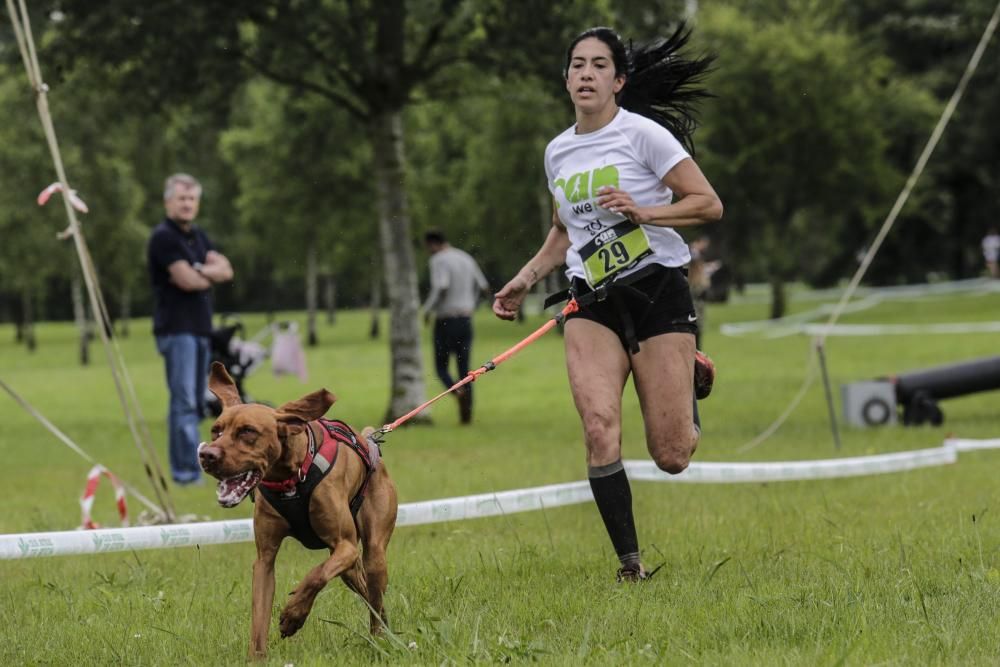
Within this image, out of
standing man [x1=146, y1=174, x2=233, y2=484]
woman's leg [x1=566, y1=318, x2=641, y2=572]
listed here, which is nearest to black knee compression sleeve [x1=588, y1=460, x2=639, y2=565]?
woman's leg [x1=566, y1=318, x2=641, y2=572]

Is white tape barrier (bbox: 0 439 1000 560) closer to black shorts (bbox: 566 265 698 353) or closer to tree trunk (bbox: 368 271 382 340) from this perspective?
black shorts (bbox: 566 265 698 353)

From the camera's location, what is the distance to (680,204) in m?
6.13

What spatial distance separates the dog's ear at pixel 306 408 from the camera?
4617mm

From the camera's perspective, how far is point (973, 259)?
70.4 metres

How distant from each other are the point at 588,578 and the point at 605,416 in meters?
0.71

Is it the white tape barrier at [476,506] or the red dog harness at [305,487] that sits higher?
the red dog harness at [305,487]

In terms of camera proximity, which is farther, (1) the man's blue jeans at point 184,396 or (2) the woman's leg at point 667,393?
(1) the man's blue jeans at point 184,396

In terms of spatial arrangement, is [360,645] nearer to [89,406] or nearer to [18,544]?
[18,544]

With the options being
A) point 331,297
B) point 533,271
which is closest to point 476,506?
point 533,271

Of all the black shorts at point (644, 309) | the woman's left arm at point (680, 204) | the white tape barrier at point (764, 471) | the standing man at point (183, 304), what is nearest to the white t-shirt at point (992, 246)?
the white tape barrier at point (764, 471)

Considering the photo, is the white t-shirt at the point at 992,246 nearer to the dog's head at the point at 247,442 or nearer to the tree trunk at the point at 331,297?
the tree trunk at the point at 331,297

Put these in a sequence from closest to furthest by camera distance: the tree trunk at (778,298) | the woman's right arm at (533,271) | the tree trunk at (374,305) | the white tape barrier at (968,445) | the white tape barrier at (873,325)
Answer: the woman's right arm at (533,271)
the white tape barrier at (968,445)
the white tape barrier at (873,325)
the tree trunk at (778,298)
the tree trunk at (374,305)

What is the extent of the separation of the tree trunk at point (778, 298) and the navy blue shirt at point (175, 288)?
1595 inches

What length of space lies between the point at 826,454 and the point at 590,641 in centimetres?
819
